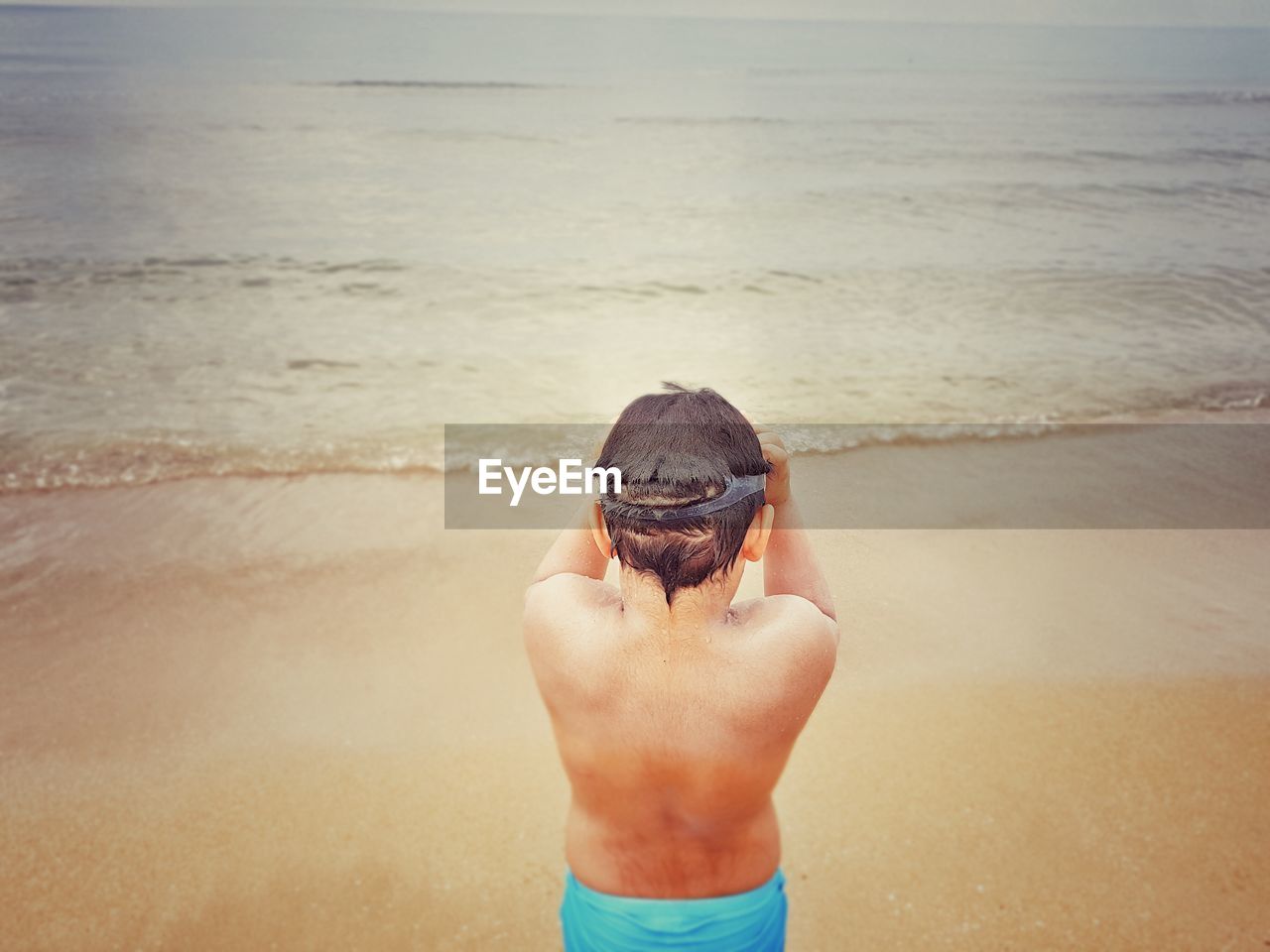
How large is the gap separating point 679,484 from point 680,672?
35cm

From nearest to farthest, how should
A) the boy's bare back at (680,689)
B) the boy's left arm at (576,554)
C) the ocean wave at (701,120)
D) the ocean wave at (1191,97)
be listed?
the boy's bare back at (680,689), the boy's left arm at (576,554), the ocean wave at (701,120), the ocean wave at (1191,97)

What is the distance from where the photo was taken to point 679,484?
4.32ft

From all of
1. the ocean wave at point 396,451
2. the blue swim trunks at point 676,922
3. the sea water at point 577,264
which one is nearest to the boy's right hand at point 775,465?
the blue swim trunks at point 676,922

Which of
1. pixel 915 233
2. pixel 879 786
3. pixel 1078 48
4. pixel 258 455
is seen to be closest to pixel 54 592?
pixel 258 455

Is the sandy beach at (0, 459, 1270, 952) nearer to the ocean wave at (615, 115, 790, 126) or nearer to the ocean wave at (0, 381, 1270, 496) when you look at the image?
the ocean wave at (0, 381, 1270, 496)

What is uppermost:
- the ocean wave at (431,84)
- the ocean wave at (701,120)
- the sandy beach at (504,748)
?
the ocean wave at (431,84)

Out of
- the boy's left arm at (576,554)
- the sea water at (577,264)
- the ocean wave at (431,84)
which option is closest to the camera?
the boy's left arm at (576,554)

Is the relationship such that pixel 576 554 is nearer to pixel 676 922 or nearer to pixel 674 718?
pixel 674 718

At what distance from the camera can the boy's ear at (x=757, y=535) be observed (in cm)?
141

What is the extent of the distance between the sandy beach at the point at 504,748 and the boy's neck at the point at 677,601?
1005mm

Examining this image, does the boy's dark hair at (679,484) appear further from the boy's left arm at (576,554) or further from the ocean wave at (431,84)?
the ocean wave at (431,84)

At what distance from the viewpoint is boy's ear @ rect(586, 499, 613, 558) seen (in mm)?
1516

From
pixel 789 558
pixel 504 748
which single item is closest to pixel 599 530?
pixel 789 558

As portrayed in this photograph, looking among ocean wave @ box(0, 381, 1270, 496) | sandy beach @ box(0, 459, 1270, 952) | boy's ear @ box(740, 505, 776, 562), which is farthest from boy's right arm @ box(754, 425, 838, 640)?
ocean wave @ box(0, 381, 1270, 496)
